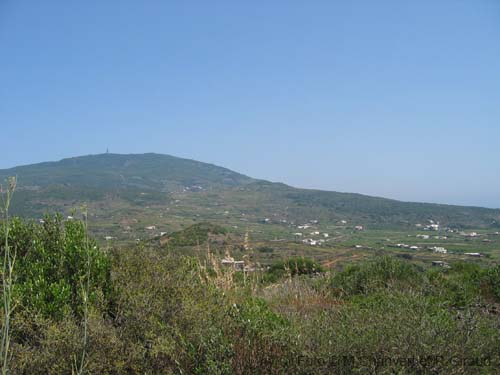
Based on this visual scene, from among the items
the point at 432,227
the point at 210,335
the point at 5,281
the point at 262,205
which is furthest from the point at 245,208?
the point at 5,281

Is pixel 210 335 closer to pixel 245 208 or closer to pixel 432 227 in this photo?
pixel 432 227

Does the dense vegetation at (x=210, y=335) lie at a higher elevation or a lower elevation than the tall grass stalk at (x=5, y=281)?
lower

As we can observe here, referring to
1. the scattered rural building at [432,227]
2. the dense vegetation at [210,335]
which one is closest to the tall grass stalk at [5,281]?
the dense vegetation at [210,335]

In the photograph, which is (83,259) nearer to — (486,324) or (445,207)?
(486,324)

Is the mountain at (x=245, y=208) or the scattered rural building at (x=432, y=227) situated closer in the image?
the scattered rural building at (x=432, y=227)

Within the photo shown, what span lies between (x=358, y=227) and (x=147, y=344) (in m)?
80.7

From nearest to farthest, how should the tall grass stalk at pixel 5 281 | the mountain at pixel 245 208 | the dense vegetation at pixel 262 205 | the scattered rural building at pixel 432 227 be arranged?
the tall grass stalk at pixel 5 281 → the scattered rural building at pixel 432 227 → the mountain at pixel 245 208 → the dense vegetation at pixel 262 205

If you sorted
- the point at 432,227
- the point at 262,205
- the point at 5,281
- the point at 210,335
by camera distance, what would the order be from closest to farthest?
1. the point at 5,281
2. the point at 210,335
3. the point at 432,227
4. the point at 262,205

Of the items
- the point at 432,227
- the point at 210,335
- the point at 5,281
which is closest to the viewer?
the point at 5,281

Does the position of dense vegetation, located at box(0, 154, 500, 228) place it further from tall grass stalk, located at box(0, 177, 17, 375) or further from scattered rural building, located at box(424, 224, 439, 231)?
tall grass stalk, located at box(0, 177, 17, 375)

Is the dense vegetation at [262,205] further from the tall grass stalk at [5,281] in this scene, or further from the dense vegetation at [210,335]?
the tall grass stalk at [5,281]

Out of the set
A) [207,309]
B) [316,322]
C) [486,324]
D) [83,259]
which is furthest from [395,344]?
[83,259]

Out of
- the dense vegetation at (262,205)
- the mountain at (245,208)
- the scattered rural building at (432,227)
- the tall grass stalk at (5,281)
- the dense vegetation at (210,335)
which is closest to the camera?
the tall grass stalk at (5,281)

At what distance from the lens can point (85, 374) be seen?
3602 mm
